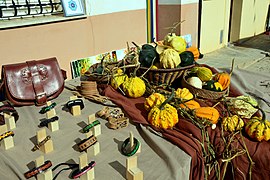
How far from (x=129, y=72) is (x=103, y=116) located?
0.45m

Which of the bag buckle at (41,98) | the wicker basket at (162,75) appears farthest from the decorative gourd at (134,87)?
the bag buckle at (41,98)

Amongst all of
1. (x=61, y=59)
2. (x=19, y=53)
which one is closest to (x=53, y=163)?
(x=19, y=53)

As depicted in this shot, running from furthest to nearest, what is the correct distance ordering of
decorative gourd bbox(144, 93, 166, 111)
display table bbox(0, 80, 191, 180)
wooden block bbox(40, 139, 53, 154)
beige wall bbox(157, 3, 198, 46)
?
beige wall bbox(157, 3, 198, 46) → decorative gourd bbox(144, 93, 166, 111) → wooden block bbox(40, 139, 53, 154) → display table bbox(0, 80, 191, 180)

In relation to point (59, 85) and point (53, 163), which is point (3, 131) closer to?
point (53, 163)

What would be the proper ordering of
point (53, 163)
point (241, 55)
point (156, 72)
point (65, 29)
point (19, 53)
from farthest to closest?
point (241, 55), point (65, 29), point (19, 53), point (156, 72), point (53, 163)

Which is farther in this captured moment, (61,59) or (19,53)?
(61,59)

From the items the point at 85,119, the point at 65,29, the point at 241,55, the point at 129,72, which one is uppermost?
the point at 65,29

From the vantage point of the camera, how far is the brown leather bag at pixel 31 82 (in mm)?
1732

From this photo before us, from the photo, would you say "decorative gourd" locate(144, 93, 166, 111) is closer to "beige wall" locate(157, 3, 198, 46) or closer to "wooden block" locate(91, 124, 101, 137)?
"wooden block" locate(91, 124, 101, 137)

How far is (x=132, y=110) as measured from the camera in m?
1.58

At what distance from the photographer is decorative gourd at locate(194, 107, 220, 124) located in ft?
4.72

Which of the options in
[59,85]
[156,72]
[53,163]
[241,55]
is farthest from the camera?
[241,55]

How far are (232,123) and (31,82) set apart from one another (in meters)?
1.21

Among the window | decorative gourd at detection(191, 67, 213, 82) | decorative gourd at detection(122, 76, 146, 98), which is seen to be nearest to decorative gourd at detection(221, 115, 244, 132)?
decorative gourd at detection(191, 67, 213, 82)
